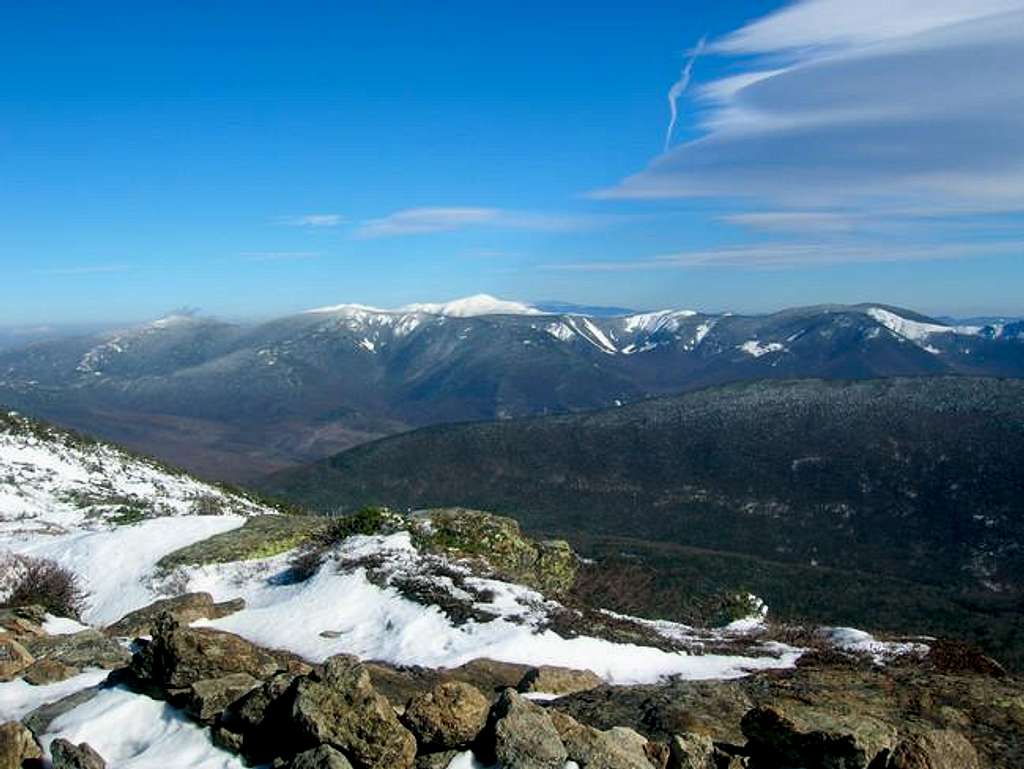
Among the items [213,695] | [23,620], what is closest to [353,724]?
[213,695]

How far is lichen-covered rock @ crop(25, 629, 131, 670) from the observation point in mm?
14328

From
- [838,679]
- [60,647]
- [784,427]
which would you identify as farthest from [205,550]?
[784,427]

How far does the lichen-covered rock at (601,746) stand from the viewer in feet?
31.6

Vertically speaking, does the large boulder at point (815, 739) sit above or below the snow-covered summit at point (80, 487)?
above

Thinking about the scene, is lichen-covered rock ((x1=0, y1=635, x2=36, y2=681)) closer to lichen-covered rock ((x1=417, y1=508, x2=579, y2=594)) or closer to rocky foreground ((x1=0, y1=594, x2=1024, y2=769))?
rocky foreground ((x1=0, y1=594, x2=1024, y2=769))

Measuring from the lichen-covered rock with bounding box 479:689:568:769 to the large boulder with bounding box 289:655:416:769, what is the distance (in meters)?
0.89

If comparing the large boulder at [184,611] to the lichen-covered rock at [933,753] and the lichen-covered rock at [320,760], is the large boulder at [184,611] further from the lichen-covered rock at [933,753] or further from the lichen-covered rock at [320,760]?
the lichen-covered rock at [933,753]

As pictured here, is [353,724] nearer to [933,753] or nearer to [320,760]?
[320,760]

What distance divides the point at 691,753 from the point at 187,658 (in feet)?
21.6

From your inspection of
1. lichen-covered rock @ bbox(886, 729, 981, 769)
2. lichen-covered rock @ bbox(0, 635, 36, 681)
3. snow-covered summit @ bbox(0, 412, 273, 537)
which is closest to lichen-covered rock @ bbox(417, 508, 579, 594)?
lichen-covered rock @ bbox(0, 635, 36, 681)

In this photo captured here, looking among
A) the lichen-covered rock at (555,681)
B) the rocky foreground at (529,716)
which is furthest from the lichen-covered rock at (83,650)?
the lichen-covered rock at (555,681)

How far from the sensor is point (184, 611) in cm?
2080

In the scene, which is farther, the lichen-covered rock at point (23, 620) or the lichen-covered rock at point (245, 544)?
the lichen-covered rock at point (245, 544)

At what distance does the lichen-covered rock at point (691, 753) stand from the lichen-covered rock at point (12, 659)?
1006 centimetres
